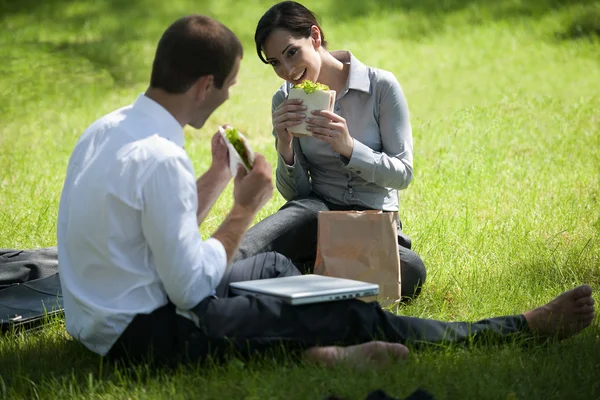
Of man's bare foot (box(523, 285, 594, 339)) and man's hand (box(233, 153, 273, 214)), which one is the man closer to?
man's hand (box(233, 153, 273, 214))

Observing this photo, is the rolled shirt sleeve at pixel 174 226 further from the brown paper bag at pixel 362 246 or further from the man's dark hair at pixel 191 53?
the brown paper bag at pixel 362 246

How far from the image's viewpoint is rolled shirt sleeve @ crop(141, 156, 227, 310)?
2844 mm

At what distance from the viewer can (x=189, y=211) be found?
2.89 meters

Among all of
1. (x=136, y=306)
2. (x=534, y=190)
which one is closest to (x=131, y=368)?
(x=136, y=306)

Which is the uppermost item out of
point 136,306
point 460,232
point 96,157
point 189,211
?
point 96,157

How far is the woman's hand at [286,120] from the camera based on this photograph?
160 inches

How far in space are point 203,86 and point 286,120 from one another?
110 cm

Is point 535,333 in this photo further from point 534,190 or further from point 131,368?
point 534,190

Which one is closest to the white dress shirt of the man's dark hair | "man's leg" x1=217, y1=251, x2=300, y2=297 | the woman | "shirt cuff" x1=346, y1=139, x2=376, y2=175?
the man's dark hair

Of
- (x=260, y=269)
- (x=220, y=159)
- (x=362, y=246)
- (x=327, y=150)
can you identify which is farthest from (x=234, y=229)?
(x=327, y=150)

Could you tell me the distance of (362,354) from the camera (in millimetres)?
3154

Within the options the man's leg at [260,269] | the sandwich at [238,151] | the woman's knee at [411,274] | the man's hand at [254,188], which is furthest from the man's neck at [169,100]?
the woman's knee at [411,274]

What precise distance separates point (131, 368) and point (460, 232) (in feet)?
9.23

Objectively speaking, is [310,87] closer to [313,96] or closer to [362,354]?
[313,96]
